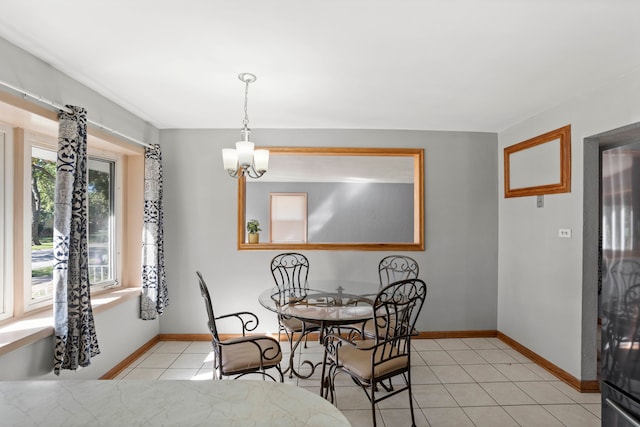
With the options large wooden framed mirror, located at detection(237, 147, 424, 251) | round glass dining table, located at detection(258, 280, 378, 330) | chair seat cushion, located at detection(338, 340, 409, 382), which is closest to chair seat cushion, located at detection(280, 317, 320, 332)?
round glass dining table, located at detection(258, 280, 378, 330)

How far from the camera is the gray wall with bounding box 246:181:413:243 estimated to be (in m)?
7.57

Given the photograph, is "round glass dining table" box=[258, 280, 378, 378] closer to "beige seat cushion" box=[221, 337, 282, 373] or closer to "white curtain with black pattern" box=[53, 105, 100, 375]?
"beige seat cushion" box=[221, 337, 282, 373]

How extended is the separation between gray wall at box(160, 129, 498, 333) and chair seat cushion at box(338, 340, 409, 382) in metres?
1.55

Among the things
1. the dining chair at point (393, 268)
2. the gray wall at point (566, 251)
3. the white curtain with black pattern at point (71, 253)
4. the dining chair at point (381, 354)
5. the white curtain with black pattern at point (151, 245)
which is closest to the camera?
the dining chair at point (381, 354)

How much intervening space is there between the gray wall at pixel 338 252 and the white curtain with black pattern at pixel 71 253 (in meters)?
1.42

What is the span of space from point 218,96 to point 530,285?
3.49 meters

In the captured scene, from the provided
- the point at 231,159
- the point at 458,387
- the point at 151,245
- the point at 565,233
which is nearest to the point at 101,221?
the point at 151,245

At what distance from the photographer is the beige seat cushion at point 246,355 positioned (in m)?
2.21

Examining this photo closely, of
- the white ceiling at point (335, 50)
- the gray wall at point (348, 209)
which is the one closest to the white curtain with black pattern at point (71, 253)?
the white ceiling at point (335, 50)

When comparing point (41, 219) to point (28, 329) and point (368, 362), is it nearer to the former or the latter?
point (28, 329)

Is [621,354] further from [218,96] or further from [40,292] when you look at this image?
[40,292]

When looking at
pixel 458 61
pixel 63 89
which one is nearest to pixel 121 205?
pixel 63 89

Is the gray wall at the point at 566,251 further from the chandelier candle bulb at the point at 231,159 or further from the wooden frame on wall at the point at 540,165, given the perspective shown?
the chandelier candle bulb at the point at 231,159

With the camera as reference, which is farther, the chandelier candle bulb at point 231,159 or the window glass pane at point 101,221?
the window glass pane at point 101,221
